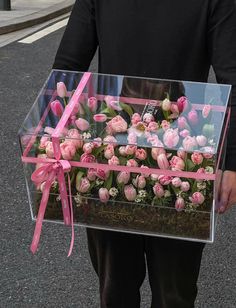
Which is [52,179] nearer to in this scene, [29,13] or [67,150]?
[67,150]

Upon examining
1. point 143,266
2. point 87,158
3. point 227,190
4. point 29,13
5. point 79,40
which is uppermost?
point 79,40

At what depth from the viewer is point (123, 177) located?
1.49 metres

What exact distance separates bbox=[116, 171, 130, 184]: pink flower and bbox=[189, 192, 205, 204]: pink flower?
17 centimetres

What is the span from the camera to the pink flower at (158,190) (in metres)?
1.48

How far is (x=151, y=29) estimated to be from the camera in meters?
1.63

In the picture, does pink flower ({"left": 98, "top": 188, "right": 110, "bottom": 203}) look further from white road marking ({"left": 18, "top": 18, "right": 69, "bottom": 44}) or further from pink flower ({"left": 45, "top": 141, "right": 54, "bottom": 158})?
white road marking ({"left": 18, "top": 18, "right": 69, "bottom": 44})

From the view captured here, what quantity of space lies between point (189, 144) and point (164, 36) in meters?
0.35

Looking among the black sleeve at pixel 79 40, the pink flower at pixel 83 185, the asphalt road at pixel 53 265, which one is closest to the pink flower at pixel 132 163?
the pink flower at pixel 83 185

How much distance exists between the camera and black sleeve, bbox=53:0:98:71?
1.72 meters

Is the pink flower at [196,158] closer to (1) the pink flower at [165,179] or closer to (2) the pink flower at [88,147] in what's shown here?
(1) the pink flower at [165,179]

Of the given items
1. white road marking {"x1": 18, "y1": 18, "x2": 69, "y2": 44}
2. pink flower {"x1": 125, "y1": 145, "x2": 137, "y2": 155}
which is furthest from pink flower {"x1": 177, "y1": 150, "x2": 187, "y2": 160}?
white road marking {"x1": 18, "y1": 18, "x2": 69, "y2": 44}

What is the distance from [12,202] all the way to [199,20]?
2203 mm

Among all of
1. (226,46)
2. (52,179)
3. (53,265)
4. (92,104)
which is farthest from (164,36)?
(53,265)

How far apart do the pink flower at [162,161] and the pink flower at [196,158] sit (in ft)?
0.21
